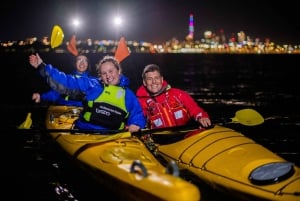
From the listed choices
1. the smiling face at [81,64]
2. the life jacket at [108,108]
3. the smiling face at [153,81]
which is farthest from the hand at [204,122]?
the smiling face at [81,64]

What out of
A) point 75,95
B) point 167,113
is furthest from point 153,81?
point 75,95

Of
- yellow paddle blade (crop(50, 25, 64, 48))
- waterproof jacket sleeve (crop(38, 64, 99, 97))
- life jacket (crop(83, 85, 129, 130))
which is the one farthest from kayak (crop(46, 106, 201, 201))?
yellow paddle blade (crop(50, 25, 64, 48))

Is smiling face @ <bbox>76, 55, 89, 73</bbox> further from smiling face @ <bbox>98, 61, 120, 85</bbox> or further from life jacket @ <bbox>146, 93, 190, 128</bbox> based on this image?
smiling face @ <bbox>98, 61, 120, 85</bbox>

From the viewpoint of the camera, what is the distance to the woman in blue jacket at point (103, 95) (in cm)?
605

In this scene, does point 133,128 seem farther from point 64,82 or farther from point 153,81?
point 64,82

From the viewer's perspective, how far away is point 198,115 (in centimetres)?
677

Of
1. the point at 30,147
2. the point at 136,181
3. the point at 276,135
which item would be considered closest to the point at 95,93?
the point at 136,181

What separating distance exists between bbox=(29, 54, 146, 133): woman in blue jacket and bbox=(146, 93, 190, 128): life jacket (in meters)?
0.59

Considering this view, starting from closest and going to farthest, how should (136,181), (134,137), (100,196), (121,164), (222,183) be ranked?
(136,181) < (121,164) < (222,183) < (100,196) < (134,137)

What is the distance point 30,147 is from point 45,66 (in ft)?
14.5

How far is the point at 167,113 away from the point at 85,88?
1537 millimetres

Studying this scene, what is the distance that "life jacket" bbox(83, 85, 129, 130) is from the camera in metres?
6.08

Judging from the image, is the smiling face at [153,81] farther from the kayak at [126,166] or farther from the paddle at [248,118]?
the paddle at [248,118]

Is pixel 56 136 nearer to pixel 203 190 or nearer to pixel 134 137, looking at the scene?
pixel 134 137
